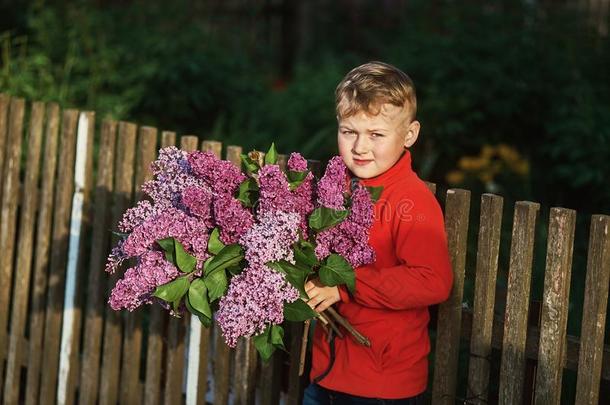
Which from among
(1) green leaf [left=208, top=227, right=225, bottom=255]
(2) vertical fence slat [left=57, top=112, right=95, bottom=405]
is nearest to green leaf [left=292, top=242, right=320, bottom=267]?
(1) green leaf [left=208, top=227, right=225, bottom=255]

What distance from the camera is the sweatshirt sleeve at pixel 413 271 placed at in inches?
119

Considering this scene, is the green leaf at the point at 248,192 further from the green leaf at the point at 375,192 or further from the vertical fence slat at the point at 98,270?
the vertical fence slat at the point at 98,270

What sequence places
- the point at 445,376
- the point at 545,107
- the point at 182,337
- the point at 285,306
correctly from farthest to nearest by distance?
A: the point at 545,107 < the point at 182,337 < the point at 445,376 < the point at 285,306

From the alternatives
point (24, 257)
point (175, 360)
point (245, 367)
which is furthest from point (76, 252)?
point (245, 367)

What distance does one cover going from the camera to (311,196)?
309 cm

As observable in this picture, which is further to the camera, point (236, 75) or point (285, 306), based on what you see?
point (236, 75)

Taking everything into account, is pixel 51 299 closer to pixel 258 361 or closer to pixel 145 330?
pixel 145 330

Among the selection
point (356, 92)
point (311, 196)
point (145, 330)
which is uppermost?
point (356, 92)

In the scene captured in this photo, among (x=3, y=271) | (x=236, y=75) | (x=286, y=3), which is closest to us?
(x=3, y=271)

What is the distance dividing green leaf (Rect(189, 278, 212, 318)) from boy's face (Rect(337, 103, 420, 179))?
60cm

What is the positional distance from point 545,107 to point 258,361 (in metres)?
4.18

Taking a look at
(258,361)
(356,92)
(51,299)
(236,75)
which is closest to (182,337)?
(258,361)

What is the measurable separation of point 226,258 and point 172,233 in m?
0.17

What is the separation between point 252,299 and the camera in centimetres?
288
